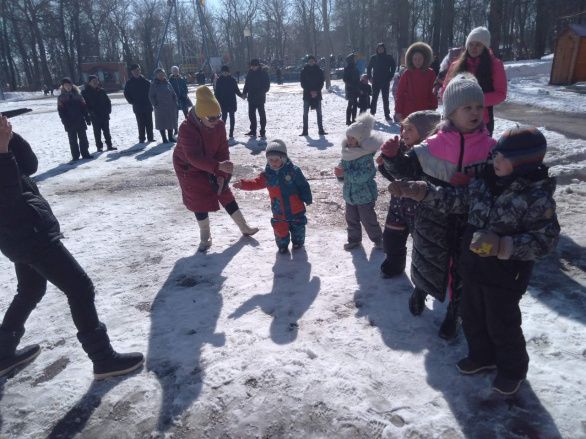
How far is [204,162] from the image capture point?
408 cm

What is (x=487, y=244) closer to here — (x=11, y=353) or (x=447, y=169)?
(x=447, y=169)

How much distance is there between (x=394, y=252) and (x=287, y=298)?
981 millimetres

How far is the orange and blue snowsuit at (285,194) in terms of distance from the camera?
4094 millimetres

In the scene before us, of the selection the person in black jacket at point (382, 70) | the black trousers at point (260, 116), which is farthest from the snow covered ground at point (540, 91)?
the black trousers at point (260, 116)

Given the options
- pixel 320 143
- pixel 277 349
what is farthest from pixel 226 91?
pixel 277 349

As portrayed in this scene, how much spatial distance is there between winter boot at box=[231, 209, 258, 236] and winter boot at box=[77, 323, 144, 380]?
2215 mm

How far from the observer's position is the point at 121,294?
3.77m

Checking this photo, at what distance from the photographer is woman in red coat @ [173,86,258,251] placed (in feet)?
13.4

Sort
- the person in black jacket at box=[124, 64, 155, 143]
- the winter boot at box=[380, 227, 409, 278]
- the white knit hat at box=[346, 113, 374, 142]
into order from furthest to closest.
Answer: the person in black jacket at box=[124, 64, 155, 143] → the white knit hat at box=[346, 113, 374, 142] → the winter boot at box=[380, 227, 409, 278]

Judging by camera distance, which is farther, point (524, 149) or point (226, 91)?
point (226, 91)

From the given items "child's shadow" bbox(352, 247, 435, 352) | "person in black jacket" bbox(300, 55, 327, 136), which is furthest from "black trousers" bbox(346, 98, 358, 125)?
"child's shadow" bbox(352, 247, 435, 352)

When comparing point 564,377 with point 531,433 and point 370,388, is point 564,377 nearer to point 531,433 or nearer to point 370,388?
point 531,433

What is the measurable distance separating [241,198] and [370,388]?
4138 mm

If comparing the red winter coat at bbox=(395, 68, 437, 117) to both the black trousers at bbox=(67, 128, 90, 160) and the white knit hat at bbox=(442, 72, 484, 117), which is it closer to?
the white knit hat at bbox=(442, 72, 484, 117)
